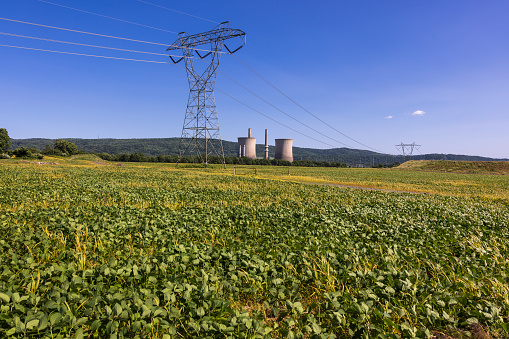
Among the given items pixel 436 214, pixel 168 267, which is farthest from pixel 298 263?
pixel 436 214

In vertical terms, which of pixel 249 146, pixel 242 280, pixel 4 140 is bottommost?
pixel 242 280

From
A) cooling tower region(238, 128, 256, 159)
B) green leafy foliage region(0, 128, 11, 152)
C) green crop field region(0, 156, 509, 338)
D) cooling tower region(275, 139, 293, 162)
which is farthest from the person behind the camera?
cooling tower region(238, 128, 256, 159)

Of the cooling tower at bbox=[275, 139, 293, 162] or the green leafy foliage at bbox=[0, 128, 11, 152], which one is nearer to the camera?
the green leafy foliage at bbox=[0, 128, 11, 152]

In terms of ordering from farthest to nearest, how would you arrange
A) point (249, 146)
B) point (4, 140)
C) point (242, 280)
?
1. point (249, 146)
2. point (4, 140)
3. point (242, 280)

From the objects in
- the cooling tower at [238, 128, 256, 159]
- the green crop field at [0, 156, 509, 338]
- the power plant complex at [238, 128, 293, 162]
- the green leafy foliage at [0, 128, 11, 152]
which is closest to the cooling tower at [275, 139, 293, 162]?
the power plant complex at [238, 128, 293, 162]

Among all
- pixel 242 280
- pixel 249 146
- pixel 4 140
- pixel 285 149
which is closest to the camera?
pixel 242 280

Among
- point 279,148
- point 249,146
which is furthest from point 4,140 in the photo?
point 279,148

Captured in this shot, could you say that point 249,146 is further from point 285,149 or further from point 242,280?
point 242,280

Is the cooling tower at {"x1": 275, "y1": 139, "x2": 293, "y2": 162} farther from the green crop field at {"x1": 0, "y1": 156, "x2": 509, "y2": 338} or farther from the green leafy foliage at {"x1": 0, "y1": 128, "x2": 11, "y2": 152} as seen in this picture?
the green crop field at {"x1": 0, "y1": 156, "x2": 509, "y2": 338}

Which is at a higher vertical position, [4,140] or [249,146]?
[249,146]

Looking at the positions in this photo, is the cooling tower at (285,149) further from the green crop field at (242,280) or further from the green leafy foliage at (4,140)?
the green crop field at (242,280)

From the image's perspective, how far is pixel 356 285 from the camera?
4.73 meters

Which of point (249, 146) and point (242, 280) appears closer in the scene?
point (242, 280)

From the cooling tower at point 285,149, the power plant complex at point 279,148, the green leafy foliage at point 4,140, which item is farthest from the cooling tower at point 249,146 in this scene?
the green leafy foliage at point 4,140
